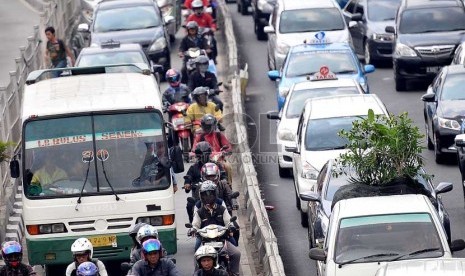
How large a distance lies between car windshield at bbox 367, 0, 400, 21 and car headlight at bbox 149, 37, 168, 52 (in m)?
4.74

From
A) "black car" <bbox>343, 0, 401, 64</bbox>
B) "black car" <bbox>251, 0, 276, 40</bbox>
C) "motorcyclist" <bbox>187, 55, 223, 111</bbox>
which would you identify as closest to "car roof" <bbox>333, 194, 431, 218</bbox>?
"motorcyclist" <bbox>187, 55, 223, 111</bbox>

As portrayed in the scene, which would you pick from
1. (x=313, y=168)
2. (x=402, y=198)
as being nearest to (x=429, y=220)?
(x=402, y=198)

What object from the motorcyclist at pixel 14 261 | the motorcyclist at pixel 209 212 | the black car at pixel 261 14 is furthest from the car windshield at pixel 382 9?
the motorcyclist at pixel 14 261

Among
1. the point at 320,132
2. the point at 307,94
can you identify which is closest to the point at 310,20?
the point at 307,94

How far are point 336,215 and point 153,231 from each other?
1.99m

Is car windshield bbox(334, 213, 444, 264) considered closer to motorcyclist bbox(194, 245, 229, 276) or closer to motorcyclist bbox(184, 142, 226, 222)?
motorcyclist bbox(194, 245, 229, 276)

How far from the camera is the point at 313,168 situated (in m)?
23.5

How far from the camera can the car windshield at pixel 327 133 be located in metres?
24.0

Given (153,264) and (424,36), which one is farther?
(424,36)

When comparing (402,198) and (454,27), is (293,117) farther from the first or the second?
(402,198)

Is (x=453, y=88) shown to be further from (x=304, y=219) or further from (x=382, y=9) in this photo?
(x=382, y=9)

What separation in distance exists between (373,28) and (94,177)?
1690 centimetres

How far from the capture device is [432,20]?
33812mm

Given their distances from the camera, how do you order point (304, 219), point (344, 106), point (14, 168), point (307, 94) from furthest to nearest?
point (307, 94) < point (344, 106) < point (304, 219) < point (14, 168)
